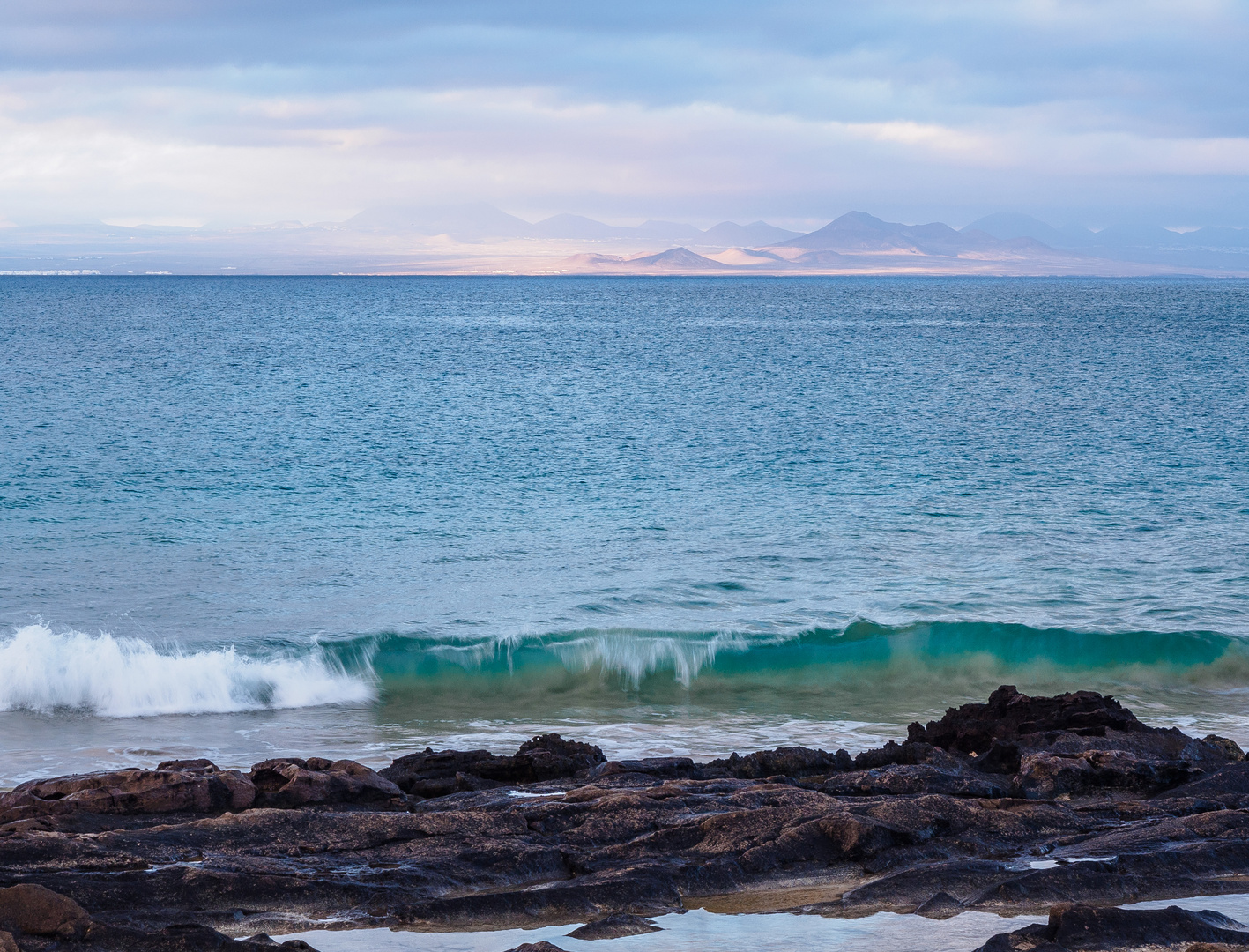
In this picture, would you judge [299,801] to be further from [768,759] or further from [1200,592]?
[1200,592]

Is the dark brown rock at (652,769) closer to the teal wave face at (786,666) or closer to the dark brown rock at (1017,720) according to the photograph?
the dark brown rock at (1017,720)

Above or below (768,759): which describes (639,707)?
below

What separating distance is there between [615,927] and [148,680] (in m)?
12.6

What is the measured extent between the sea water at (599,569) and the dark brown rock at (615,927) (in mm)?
6749

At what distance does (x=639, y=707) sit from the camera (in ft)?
59.2

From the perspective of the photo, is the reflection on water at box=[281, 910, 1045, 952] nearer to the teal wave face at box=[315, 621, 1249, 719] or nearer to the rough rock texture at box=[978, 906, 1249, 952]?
the rough rock texture at box=[978, 906, 1249, 952]

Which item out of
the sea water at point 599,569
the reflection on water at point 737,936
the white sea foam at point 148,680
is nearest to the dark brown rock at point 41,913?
the reflection on water at point 737,936

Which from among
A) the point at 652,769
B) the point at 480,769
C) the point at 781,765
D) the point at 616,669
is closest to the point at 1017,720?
the point at 781,765

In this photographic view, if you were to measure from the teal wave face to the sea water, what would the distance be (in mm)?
68

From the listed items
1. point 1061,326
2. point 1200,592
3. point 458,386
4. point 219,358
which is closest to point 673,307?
point 1061,326

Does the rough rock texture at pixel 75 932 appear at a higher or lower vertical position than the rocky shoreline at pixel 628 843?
higher

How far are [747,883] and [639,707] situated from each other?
9.67 metres

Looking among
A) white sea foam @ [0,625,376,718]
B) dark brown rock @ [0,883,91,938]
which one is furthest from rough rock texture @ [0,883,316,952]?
white sea foam @ [0,625,376,718]

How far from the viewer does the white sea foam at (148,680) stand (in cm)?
1739
